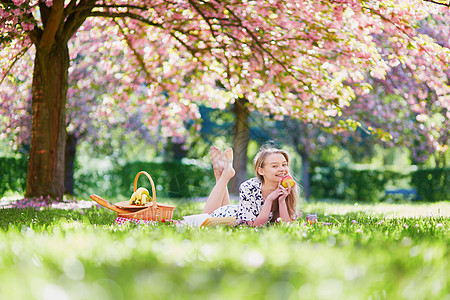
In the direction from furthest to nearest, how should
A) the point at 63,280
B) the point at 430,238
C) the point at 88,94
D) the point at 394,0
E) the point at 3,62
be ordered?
the point at 88,94
the point at 3,62
the point at 394,0
the point at 430,238
the point at 63,280

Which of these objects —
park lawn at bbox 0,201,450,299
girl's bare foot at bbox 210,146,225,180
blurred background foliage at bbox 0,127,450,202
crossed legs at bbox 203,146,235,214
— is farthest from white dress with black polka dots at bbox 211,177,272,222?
blurred background foliage at bbox 0,127,450,202

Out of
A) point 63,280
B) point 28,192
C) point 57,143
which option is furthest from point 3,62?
point 63,280

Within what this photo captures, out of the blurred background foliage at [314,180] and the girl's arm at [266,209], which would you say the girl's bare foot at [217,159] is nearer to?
the girl's arm at [266,209]

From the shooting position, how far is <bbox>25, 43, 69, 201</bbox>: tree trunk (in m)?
8.33

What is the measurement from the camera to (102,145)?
57.5ft

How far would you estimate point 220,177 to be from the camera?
5.94 meters

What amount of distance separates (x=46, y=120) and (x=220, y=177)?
162 inches

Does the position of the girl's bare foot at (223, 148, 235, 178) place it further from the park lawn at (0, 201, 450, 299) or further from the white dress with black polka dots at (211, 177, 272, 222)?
the park lawn at (0, 201, 450, 299)

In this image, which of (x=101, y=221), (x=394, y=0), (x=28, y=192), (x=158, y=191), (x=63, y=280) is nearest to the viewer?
(x=63, y=280)

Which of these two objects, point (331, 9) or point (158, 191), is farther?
point (158, 191)

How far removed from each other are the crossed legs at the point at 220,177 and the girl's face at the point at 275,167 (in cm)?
55

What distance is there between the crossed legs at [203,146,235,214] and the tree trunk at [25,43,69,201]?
3.79 m

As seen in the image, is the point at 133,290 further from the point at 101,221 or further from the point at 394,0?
the point at 394,0

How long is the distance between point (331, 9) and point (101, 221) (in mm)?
4710
